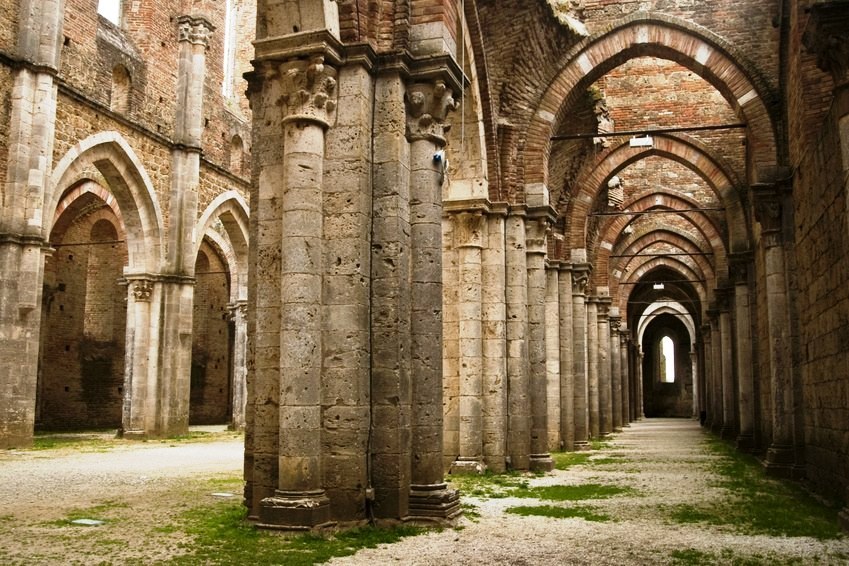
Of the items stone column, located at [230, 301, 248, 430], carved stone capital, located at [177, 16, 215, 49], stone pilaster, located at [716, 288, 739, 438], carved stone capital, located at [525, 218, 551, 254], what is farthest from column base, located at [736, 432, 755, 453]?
carved stone capital, located at [177, 16, 215, 49]

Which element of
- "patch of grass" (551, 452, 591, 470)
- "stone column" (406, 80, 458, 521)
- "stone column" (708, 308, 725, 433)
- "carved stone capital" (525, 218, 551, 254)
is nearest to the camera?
"stone column" (406, 80, 458, 521)

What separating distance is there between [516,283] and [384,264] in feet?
19.3

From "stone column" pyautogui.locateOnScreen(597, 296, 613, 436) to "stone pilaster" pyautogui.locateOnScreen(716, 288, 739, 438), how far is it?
3.34m

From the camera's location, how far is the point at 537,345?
14.3 meters

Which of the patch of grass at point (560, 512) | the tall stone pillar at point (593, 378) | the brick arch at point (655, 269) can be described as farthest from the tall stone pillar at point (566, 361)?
the brick arch at point (655, 269)

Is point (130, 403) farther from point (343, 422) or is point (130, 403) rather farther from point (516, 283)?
point (343, 422)

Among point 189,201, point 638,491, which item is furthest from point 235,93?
point 638,491

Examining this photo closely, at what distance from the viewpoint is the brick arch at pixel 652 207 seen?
993 inches

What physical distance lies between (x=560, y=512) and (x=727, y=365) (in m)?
17.0

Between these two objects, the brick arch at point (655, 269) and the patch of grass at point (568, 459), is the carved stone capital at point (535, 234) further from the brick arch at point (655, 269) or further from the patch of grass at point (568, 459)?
the brick arch at point (655, 269)

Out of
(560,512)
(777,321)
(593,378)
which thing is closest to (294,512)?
(560,512)

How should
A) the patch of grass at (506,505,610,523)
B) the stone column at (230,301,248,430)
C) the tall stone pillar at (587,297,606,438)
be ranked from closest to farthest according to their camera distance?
the patch of grass at (506,505,610,523) → the tall stone pillar at (587,297,606,438) → the stone column at (230,301,248,430)

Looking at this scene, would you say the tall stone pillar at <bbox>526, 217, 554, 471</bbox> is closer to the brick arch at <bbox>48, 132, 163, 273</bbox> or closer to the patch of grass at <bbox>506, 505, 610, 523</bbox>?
the patch of grass at <bbox>506, 505, 610, 523</bbox>

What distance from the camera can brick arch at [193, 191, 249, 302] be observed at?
2505cm
